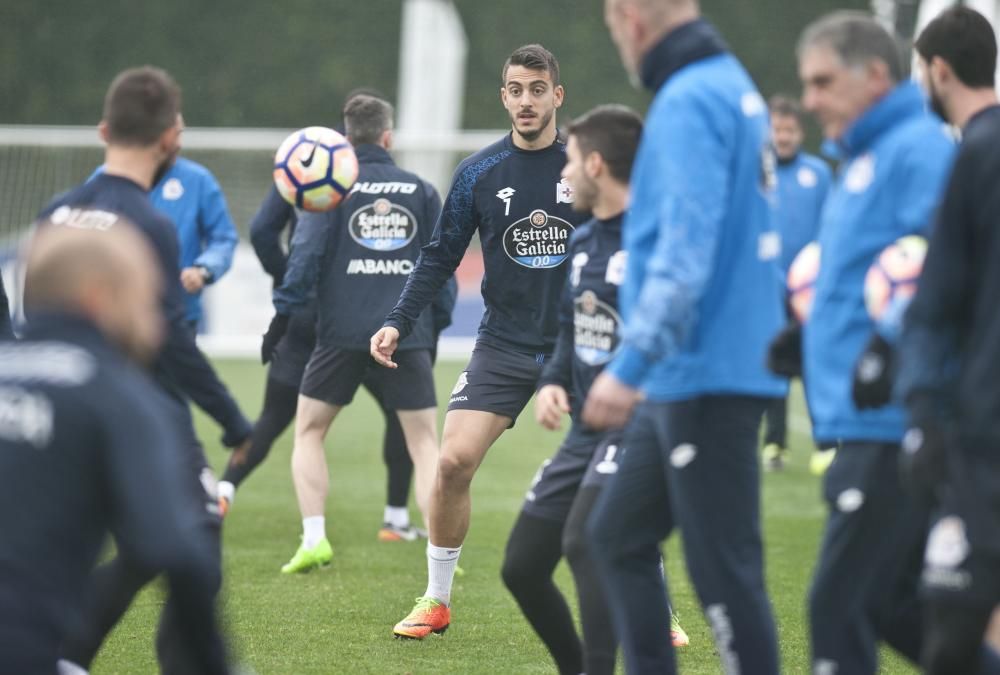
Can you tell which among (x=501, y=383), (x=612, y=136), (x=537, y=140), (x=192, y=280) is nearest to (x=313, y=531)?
(x=192, y=280)

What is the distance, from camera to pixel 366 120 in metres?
8.02

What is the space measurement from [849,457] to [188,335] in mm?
2050

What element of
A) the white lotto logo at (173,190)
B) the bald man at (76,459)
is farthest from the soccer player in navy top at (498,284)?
the bald man at (76,459)

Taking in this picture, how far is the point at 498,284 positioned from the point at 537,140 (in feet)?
2.16

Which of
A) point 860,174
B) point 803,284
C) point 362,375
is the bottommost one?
point 362,375

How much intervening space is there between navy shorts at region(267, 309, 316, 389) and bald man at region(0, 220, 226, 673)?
5.62 m

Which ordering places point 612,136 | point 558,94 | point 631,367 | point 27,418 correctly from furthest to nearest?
point 558,94, point 612,136, point 631,367, point 27,418

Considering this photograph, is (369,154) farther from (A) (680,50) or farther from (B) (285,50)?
A: (B) (285,50)

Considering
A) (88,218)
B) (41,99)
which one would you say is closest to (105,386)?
(88,218)

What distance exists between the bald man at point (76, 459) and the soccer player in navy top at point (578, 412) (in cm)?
167

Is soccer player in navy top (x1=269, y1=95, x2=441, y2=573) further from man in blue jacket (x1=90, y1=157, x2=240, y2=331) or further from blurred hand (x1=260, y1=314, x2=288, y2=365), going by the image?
man in blue jacket (x1=90, y1=157, x2=240, y2=331)

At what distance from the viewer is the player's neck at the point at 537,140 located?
6.45m

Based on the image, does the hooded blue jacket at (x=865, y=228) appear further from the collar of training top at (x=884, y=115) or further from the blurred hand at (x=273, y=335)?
the blurred hand at (x=273, y=335)

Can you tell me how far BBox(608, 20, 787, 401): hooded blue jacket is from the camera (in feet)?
12.3
